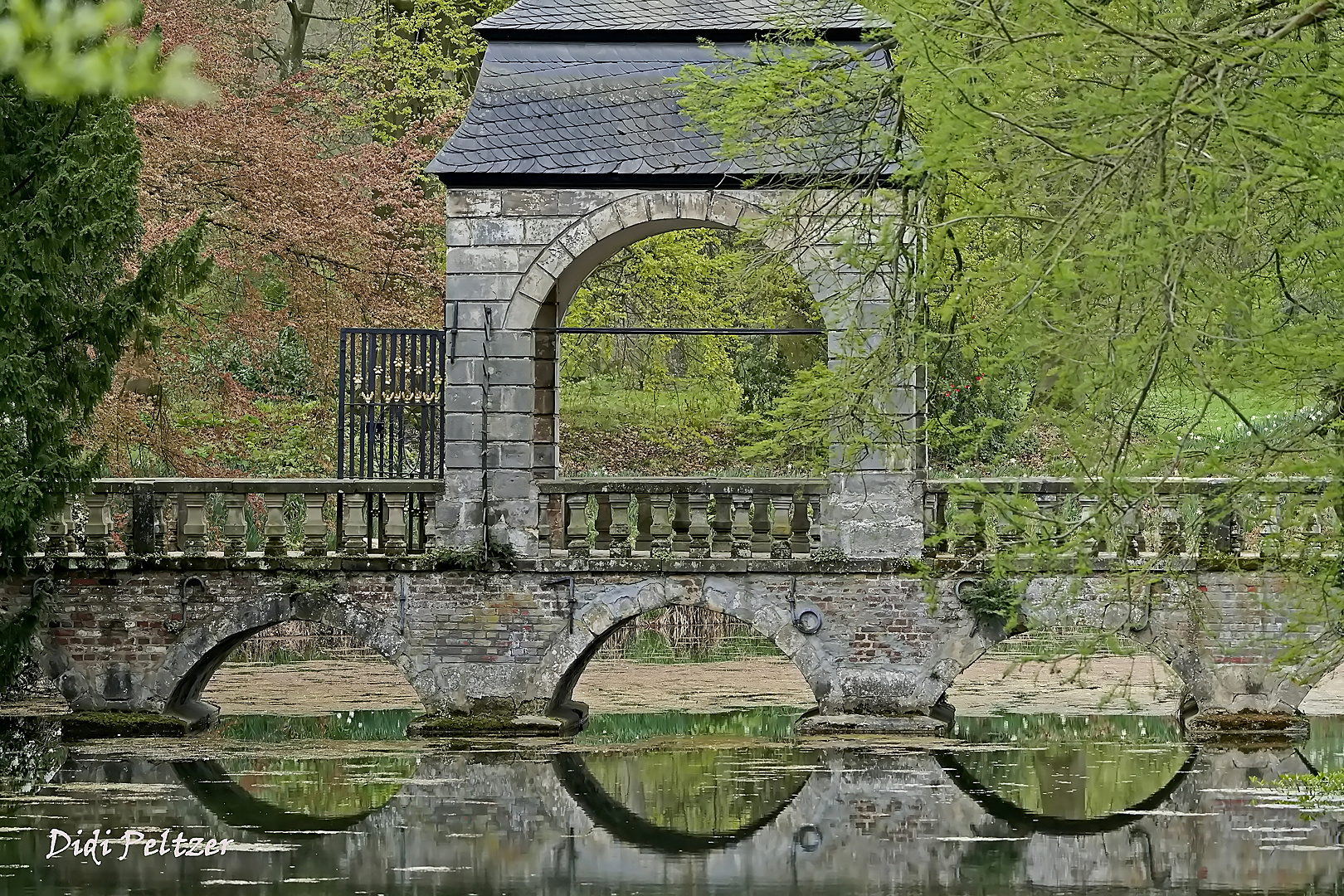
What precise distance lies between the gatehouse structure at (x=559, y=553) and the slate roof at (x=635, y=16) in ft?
0.14

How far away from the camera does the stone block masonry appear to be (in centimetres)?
1230

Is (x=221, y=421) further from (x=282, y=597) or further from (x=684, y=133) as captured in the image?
(x=684, y=133)

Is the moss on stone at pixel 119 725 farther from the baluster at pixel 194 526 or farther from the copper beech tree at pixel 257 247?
the copper beech tree at pixel 257 247

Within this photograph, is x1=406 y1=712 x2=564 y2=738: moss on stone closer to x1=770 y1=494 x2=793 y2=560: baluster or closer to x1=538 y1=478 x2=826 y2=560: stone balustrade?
x1=538 y1=478 x2=826 y2=560: stone balustrade

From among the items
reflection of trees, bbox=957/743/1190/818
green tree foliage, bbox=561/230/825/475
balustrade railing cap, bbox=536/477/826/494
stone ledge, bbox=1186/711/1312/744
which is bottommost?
reflection of trees, bbox=957/743/1190/818

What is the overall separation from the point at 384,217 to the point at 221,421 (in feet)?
10.7

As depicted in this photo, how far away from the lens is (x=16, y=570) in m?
12.4

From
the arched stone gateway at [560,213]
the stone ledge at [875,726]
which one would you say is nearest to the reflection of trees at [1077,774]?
the stone ledge at [875,726]

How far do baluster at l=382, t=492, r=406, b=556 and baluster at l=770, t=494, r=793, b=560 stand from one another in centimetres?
258

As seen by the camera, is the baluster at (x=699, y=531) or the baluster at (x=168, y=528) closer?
the baluster at (x=699, y=531)

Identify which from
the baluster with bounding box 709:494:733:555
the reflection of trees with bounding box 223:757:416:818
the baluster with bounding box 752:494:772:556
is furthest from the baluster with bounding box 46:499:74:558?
the baluster with bounding box 752:494:772:556

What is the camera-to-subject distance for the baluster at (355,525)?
12594 millimetres

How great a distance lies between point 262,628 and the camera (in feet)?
41.7

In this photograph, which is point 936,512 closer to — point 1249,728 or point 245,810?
point 1249,728
